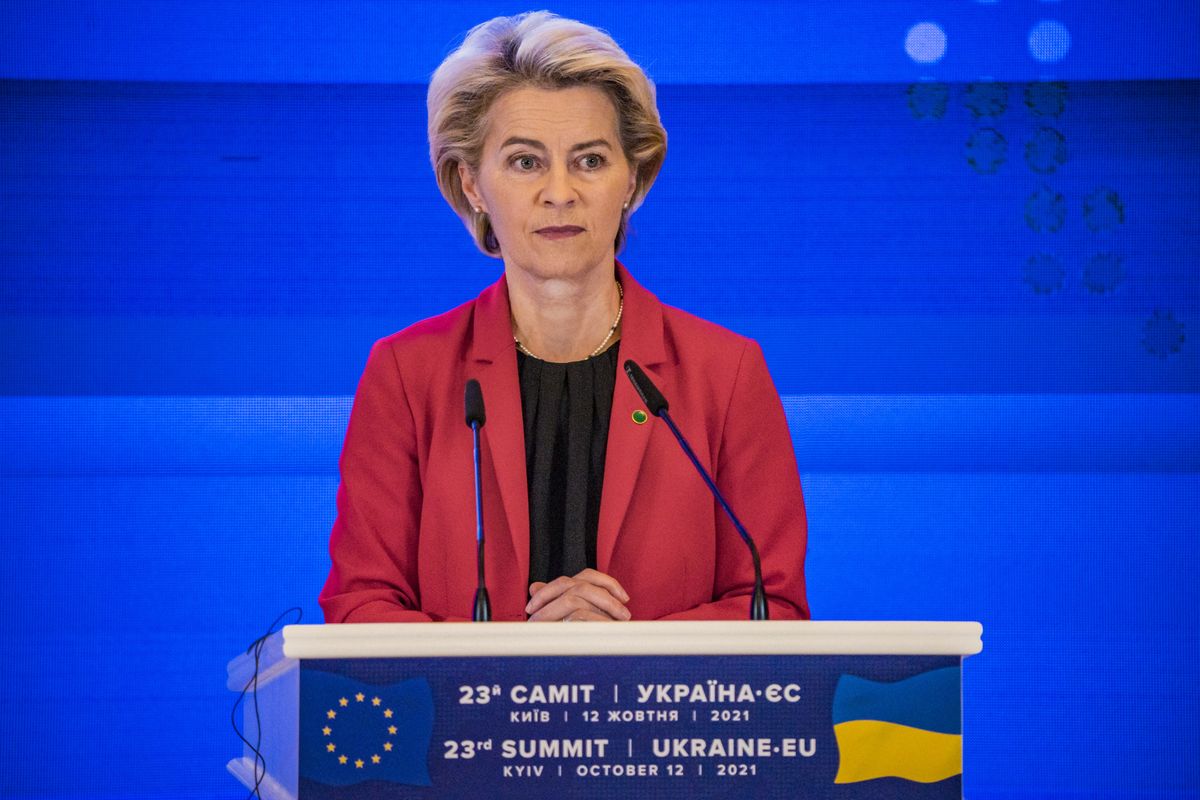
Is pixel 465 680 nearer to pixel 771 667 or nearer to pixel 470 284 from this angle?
pixel 771 667

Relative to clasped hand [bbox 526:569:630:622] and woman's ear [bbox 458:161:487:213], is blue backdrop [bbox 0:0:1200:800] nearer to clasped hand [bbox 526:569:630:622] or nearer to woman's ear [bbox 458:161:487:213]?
woman's ear [bbox 458:161:487:213]

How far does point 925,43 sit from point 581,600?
7.28 ft

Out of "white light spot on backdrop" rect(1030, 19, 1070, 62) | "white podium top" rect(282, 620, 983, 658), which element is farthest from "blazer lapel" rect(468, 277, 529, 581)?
"white light spot on backdrop" rect(1030, 19, 1070, 62)

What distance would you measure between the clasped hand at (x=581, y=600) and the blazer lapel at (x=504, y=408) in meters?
0.17

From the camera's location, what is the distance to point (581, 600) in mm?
1902

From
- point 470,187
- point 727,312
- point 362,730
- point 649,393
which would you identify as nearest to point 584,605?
point 649,393

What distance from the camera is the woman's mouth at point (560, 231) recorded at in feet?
7.22

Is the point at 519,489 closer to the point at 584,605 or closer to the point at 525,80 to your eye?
the point at 584,605

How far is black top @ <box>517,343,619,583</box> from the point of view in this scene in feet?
7.14

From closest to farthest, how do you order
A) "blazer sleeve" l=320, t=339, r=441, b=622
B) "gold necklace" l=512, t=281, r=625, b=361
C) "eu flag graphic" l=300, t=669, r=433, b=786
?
1. "eu flag graphic" l=300, t=669, r=433, b=786
2. "blazer sleeve" l=320, t=339, r=441, b=622
3. "gold necklace" l=512, t=281, r=625, b=361

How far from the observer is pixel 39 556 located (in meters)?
3.55

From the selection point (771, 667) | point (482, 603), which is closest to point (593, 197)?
point (482, 603)

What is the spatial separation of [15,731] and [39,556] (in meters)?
0.42

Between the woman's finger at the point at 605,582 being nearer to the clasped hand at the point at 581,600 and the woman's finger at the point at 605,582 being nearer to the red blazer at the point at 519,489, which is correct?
the clasped hand at the point at 581,600
